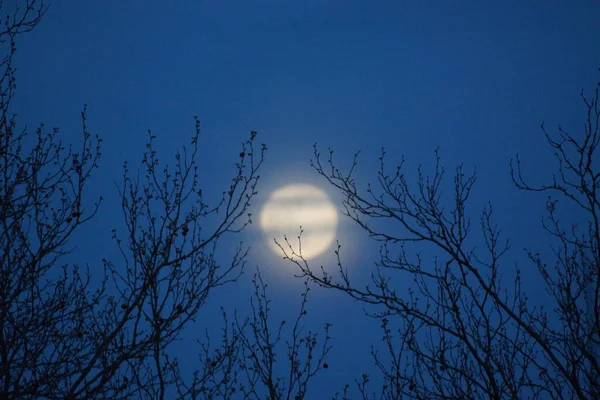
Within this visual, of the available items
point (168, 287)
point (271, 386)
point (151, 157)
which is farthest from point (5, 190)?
point (271, 386)

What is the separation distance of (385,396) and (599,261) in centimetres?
445

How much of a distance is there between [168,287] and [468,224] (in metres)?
3.15

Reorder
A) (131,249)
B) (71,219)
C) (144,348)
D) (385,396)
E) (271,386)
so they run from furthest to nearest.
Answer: (385,396) → (271,386) → (131,249) → (71,219) → (144,348)

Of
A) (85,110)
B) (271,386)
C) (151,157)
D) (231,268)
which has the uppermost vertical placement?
(85,110)

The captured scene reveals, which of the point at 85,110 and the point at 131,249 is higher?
the point at 85,110

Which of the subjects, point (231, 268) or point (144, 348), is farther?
point (231, 268)

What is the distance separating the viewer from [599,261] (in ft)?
13.9

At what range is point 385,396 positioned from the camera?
A: 24.8ft

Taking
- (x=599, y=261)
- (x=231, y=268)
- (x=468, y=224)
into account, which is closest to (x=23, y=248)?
(x=231, y=268)

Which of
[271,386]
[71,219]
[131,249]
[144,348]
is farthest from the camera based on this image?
[271,386]

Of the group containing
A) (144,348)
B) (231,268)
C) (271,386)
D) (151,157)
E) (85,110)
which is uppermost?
(85,110)

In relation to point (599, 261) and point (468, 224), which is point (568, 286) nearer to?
point (599, 261)

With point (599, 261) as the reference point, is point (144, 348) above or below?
below

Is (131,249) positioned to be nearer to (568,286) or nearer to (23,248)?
(23,248)
